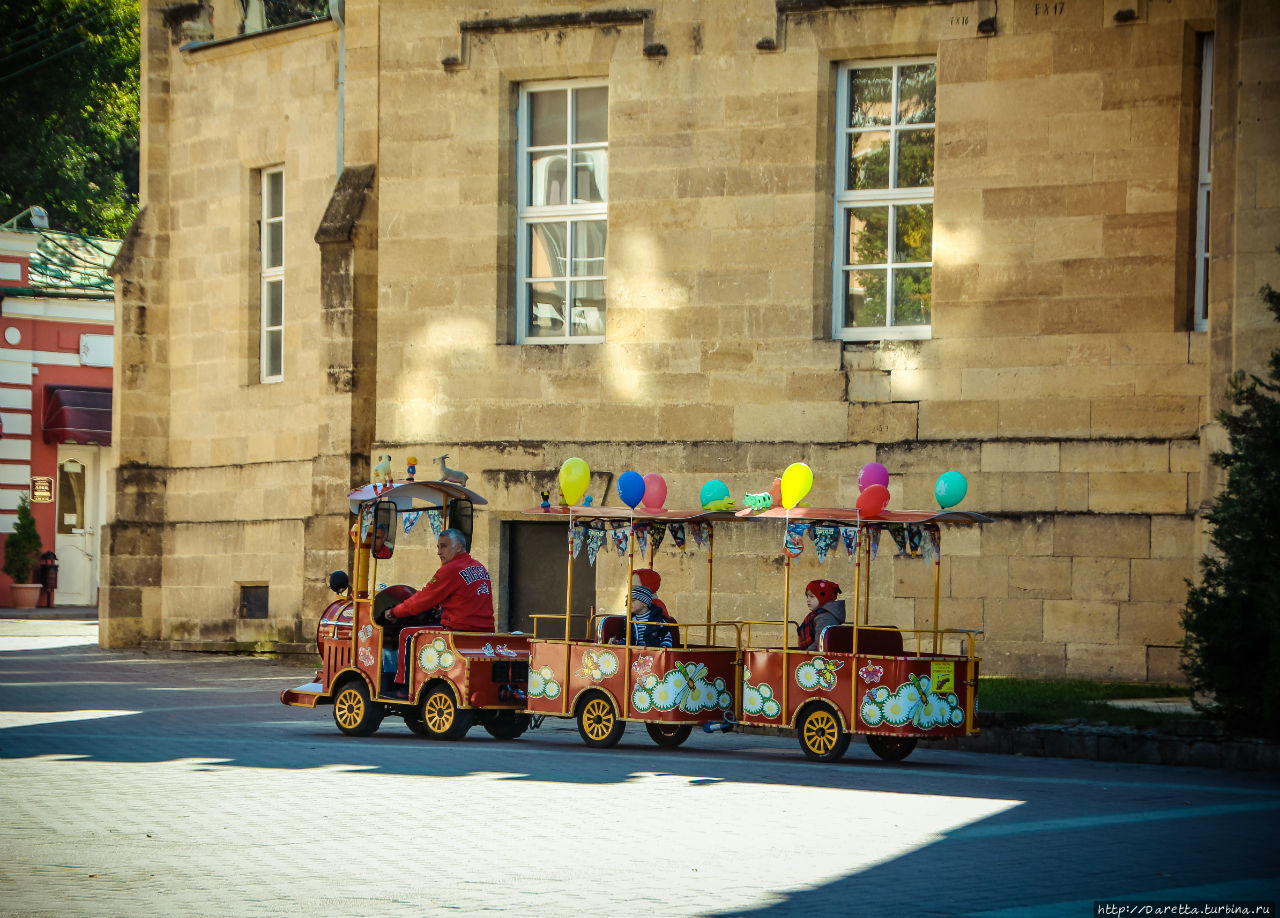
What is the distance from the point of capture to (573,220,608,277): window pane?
21172 millimetres

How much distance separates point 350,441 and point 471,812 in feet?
40.5

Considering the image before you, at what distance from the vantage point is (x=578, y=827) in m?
9.95

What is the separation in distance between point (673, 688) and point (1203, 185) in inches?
327

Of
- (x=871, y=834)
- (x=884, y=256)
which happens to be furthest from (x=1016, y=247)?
(x=871, y=834)

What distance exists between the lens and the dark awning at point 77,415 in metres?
39.8

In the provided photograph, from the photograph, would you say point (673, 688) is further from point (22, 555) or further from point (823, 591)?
point (22, 555)

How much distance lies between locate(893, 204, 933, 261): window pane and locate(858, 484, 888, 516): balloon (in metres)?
6.36

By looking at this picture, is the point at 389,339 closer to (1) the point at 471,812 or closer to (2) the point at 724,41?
(2) the point at 724,41

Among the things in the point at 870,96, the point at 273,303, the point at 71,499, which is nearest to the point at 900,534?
the point at 870,96

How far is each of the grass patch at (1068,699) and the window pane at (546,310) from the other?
6.58 meters

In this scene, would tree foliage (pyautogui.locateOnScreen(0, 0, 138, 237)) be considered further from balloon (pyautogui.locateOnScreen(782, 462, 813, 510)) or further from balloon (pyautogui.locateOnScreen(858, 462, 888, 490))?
balloon (pyautogui.locateOnScreen(858, 462, 888, 490))

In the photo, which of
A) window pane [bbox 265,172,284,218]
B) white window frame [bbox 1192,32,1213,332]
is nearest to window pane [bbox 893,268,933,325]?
white window frame [bbox 1192,32,1213,332]

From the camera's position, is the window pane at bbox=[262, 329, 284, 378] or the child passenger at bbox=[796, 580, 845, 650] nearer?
the child passenger at bbox=[796, 580, 845, 650]

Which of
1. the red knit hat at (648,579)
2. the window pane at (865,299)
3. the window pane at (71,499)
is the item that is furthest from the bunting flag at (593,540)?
the window pane at (71,499)
